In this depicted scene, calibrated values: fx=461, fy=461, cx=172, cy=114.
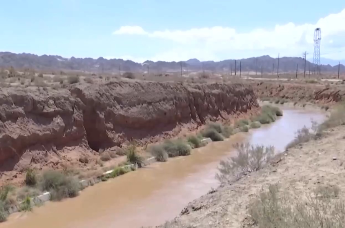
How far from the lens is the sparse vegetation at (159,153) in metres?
21.9

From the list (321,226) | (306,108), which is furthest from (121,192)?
(306,108)

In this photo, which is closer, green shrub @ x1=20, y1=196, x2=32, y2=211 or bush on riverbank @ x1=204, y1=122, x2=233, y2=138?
green shrub @ x1=20, y1=196, x2=32, y2=211

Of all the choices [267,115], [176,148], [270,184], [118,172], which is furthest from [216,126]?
[270,184]

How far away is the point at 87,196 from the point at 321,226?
38.0 feet

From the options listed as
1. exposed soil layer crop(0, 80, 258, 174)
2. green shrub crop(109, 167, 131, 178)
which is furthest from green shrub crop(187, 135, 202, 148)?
green shrub crop(109, 167, 131, 178)

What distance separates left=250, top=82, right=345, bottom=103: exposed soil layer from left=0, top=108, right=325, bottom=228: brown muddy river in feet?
122

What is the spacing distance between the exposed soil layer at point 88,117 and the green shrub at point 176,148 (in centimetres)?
134

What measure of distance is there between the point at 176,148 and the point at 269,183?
43.1ft

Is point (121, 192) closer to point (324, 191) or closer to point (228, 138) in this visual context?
point (324, 191)

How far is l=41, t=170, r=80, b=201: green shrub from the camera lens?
51.9ft

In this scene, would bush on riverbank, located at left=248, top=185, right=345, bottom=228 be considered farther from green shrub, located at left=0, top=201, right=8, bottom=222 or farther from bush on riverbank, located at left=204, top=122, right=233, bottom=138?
bush on riverbank, located at left=204, top=122, right=233, bottom=138

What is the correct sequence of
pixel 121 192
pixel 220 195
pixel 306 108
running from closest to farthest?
pixel 220 195 → pixel 121 192 → pixel 306 108

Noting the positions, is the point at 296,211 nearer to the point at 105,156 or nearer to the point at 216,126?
the point at 105,156

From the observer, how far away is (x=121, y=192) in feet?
55.4
